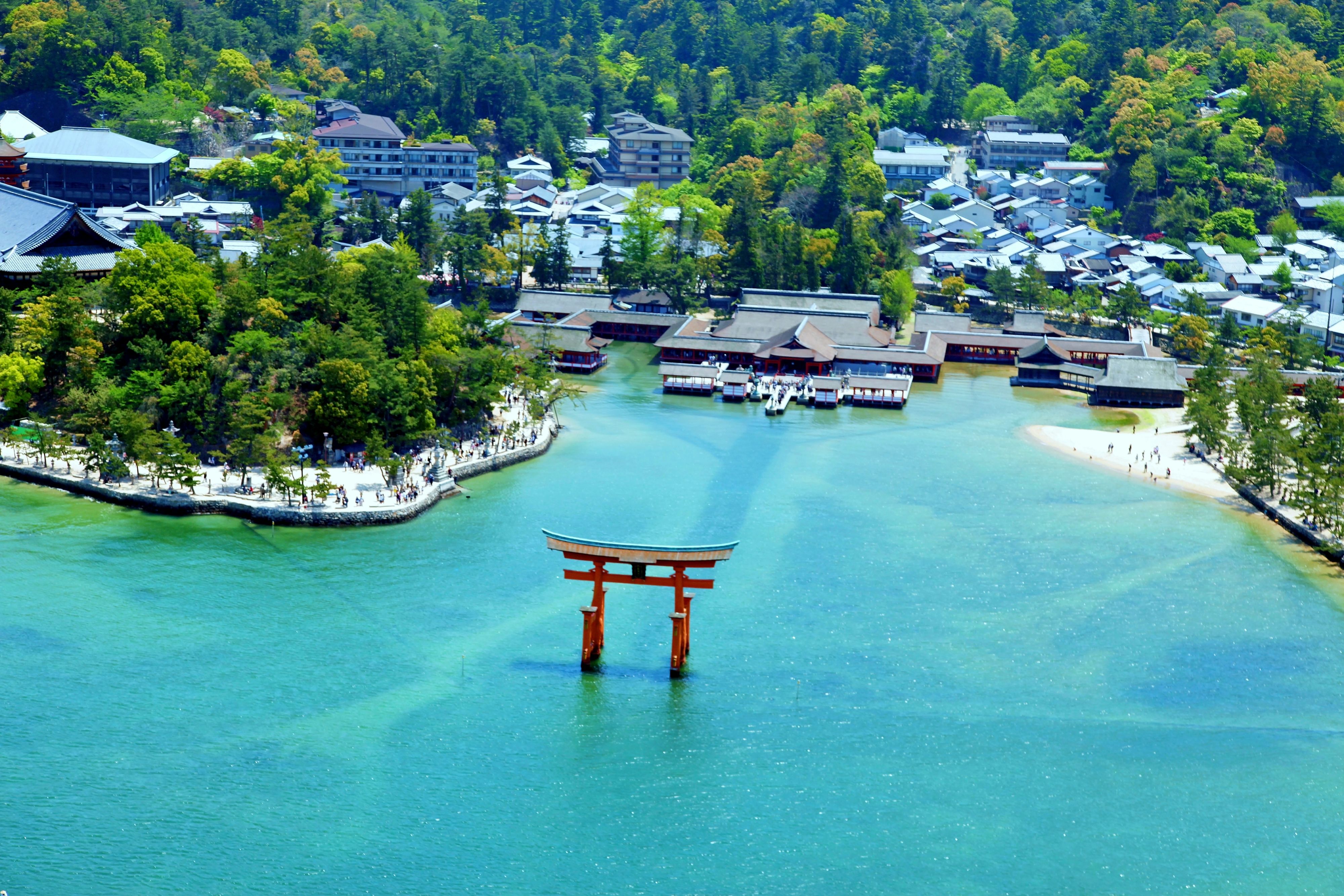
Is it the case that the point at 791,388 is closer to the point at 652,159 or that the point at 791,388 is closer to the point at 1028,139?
the point at 652,159

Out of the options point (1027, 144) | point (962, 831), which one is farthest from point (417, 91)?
point (962, 831)

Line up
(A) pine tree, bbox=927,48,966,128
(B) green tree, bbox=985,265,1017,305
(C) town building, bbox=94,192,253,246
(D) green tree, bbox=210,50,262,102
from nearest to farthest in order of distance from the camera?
(C) town building, bbox=94,192,253,246 → (B) green tree, bbox=985,265,1017,305 → (D) green tree, bbox=210,50,262,102 → (A) pine tree, bbox=927,48,966,128

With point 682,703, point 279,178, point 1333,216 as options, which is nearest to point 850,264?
point 1333,216

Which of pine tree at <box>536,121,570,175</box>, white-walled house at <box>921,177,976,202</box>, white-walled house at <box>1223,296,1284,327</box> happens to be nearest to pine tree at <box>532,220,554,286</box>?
pine tree at <box>536,121,570,175</box>

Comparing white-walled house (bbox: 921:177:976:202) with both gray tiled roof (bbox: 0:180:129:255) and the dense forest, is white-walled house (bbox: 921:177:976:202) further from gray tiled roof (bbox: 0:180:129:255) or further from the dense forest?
gray tiled roof (bbox: 0:180:129:255)

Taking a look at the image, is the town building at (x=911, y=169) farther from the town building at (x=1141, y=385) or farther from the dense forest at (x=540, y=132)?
the town building at (x=1141, y=385)

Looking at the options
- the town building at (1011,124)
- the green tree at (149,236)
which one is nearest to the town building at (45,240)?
the green tree at (149,236)

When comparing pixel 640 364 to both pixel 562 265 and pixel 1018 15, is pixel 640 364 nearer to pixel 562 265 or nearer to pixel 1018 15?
pixel 562 265
